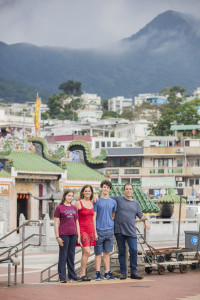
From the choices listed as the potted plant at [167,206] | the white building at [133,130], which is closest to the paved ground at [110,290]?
the potted plant at [167,206]

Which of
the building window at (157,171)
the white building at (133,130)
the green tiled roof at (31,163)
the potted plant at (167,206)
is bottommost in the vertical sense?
the potted plant at (167,206)

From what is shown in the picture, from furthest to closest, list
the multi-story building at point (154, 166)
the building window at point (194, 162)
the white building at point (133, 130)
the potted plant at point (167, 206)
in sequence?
the white building at point (133, 130) → the building window at point (194, 162) → the multi-story building at point (154, 166) → the potted plant at point (167, 206)

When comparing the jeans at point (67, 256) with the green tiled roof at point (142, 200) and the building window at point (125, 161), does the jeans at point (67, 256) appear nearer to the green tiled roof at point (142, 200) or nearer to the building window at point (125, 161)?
the green tiled roof at point (142, 200)

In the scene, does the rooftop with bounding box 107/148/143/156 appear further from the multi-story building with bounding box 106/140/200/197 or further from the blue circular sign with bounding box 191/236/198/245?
the blue circular sign with bounding box 191/236/198/245

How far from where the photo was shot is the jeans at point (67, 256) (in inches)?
531

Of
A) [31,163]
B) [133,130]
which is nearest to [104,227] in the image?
[31,163]

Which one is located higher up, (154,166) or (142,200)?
(154,166)

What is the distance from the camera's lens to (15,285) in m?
13.1

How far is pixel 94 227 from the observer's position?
542 inches

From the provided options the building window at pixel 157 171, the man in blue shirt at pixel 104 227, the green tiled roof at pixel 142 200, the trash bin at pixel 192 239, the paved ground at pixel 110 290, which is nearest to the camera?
the paved ground at pixel 110 290

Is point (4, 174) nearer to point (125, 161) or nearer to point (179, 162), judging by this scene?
point (125, 161)

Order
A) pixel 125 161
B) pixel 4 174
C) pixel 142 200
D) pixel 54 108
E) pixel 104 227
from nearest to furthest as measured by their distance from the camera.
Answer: pixel 104 227
pixel 142 200
pixel 4 174
pixel 125 161
pixel 54 108

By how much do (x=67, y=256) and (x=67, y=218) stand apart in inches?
33.0

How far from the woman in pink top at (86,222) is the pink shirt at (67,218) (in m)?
0.25
